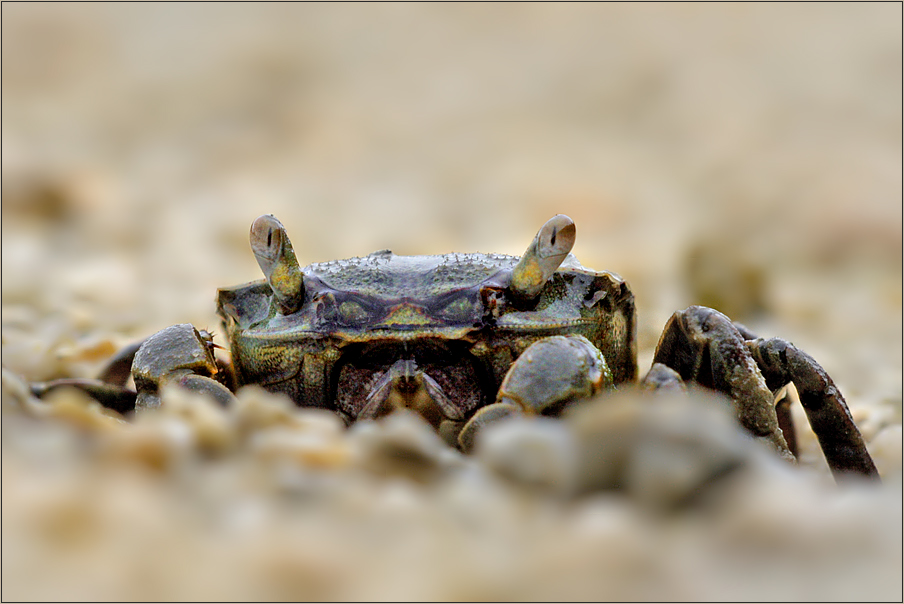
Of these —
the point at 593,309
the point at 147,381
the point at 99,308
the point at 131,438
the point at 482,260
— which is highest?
the point at 99,308

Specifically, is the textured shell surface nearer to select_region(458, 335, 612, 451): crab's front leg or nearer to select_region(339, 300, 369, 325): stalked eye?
select_region(339, 300, 369, 325): stalked eye

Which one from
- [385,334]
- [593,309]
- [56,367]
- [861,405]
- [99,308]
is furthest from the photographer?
[99,308]

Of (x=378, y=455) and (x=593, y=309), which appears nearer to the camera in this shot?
(x=378, y=455)

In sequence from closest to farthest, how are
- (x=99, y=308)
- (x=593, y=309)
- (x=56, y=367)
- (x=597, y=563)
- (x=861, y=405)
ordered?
(x=597, y=563) → (x=593, y=309) → (x=56, y=367) → (x=861, y=405) → (x=99, y=308)

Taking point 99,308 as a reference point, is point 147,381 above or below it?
below

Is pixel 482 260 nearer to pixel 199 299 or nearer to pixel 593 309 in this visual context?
pixel 593 309

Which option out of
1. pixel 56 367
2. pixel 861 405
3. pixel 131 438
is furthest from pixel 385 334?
pixel 861 405

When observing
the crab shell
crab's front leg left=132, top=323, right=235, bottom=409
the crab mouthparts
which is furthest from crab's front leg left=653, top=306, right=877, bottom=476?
crab's front leg left=132, top=323, right=235, bottom=409
